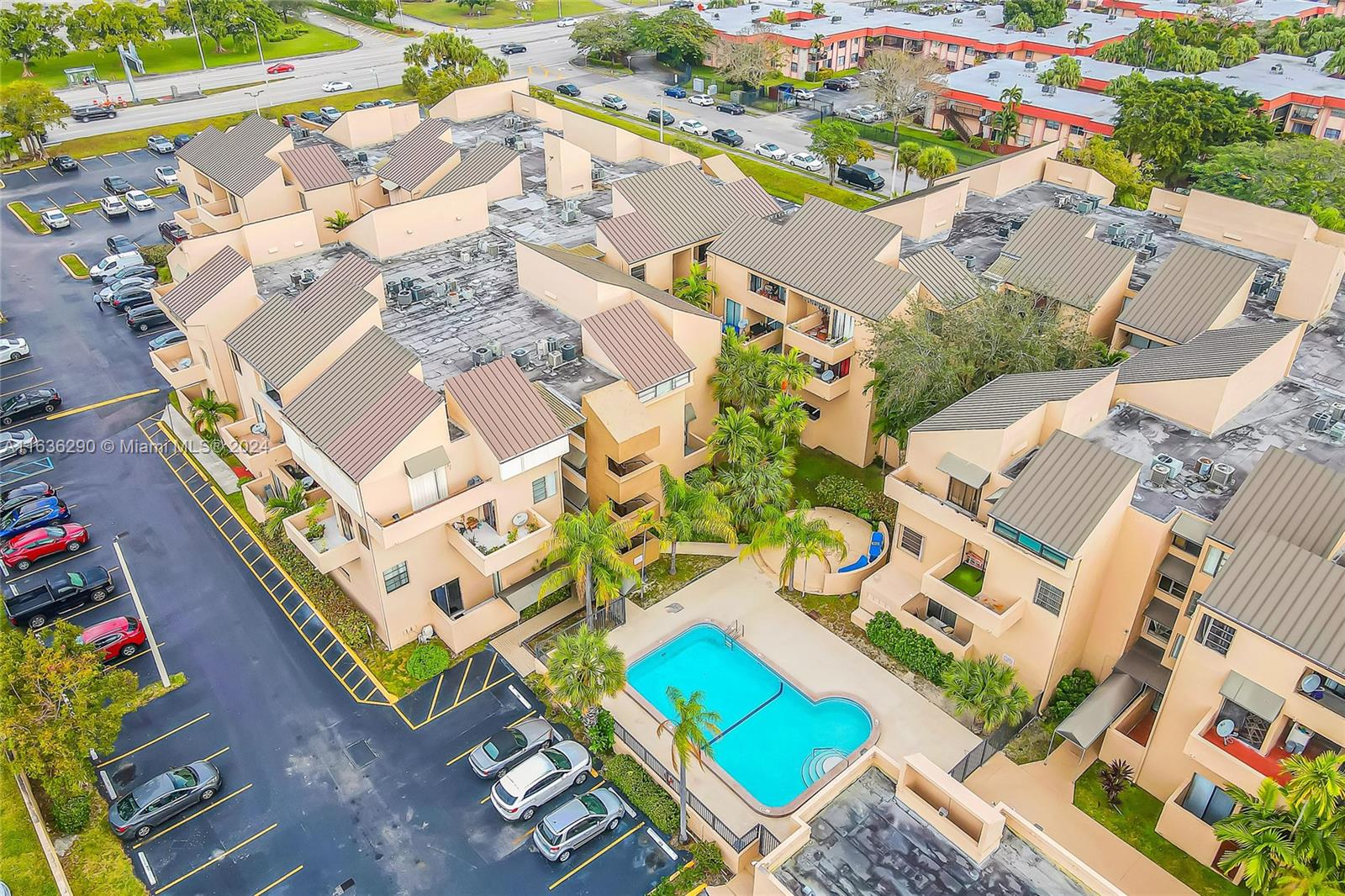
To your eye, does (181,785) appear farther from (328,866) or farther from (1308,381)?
(1308,381)

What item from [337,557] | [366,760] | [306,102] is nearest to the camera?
[366,760]

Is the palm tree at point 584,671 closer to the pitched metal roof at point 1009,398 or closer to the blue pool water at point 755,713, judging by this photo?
the blue pool water at point 755,713

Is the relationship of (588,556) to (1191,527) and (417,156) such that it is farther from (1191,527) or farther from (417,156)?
(417,156)

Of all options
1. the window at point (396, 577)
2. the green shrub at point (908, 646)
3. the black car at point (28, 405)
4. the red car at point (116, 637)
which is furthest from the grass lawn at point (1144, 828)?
the black car at point (28, 405)

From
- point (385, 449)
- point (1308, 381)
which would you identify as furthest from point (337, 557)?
point (1308, 381)

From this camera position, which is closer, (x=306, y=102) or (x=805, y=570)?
(x=805, y=570)

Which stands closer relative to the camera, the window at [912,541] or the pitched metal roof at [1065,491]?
the pitched metal roof at [1065,491]

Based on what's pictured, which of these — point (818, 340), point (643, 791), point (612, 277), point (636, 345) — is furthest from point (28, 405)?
point (818, 340)
